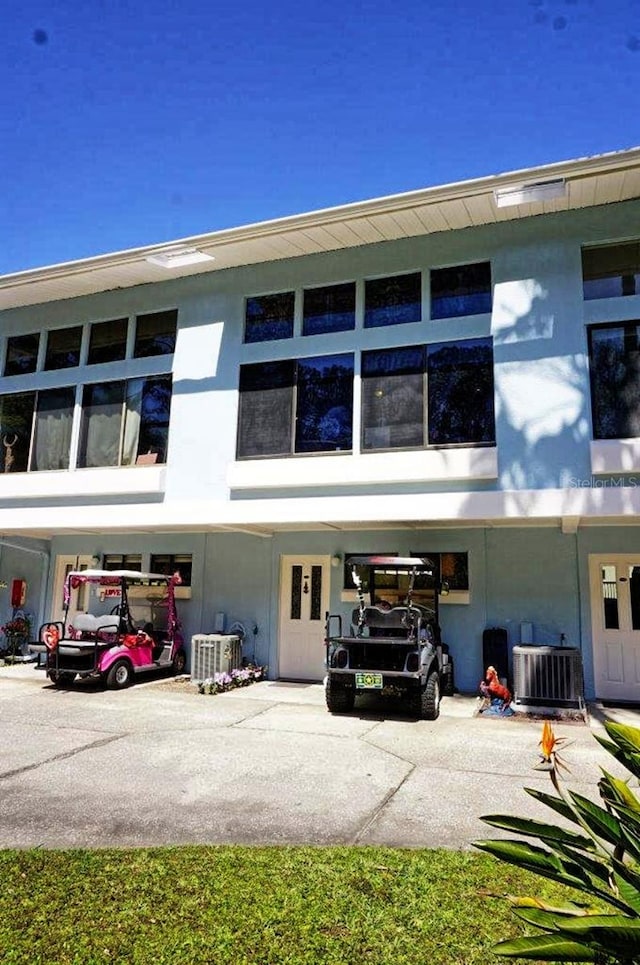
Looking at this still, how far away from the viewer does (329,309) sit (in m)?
11.4

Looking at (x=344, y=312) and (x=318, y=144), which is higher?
(x=318, y=144)

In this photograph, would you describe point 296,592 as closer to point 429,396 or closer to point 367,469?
point 367,469

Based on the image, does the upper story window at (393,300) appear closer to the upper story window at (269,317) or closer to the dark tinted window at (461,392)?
the dark tinted window at (461,392)

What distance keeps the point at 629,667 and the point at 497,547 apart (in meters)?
2.74

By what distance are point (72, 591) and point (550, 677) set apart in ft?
33.4

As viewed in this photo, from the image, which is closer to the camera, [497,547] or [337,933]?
[337,933]

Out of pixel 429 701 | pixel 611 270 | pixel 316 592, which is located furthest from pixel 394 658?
pixel 611 270

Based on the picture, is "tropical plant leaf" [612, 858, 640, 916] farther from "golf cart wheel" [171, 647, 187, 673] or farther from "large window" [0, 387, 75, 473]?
"large window" [0, 387, 75, 473]

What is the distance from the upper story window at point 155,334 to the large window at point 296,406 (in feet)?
6.49

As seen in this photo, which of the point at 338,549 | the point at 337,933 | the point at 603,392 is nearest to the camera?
the point at 337,933

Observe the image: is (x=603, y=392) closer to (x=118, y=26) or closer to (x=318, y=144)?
(x=318, y=144)

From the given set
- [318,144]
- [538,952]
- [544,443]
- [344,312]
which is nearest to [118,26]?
[318,144]

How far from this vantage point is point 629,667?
391 inches

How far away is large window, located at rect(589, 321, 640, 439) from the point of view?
922 cm
